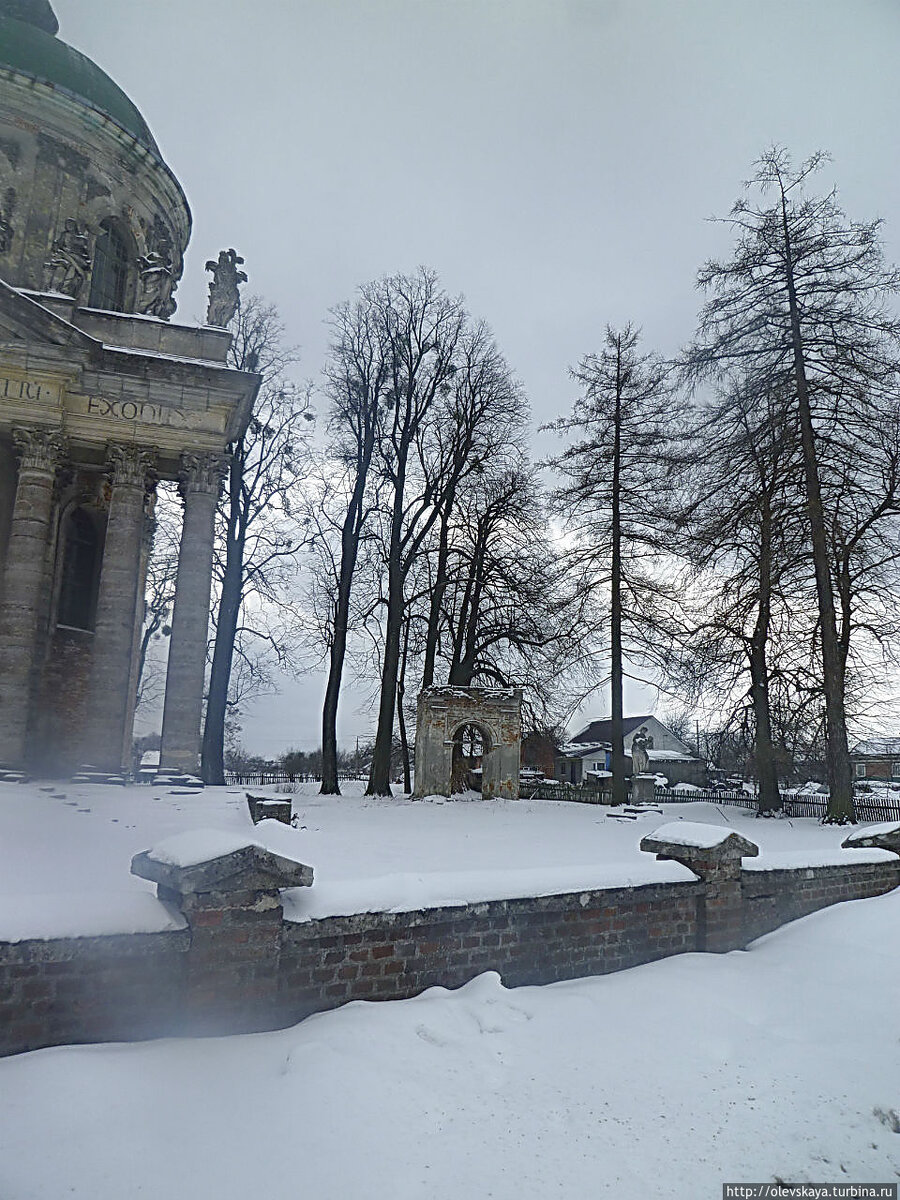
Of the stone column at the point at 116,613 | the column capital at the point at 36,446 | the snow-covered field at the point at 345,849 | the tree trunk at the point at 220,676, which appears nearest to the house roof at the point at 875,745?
the snow-covered field at the point at 345,849

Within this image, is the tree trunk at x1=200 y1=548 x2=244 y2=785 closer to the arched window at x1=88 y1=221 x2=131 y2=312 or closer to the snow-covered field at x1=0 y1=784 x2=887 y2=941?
the snow-covered field at x1=0 y1=784 x2=887 y2=941

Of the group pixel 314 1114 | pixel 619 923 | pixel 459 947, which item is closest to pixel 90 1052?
pixel 314 1114

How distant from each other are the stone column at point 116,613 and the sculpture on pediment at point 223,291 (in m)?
3.96

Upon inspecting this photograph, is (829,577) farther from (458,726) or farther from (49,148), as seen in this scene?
(49,148)

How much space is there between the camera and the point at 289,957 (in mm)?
4688

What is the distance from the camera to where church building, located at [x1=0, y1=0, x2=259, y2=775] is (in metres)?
15.1

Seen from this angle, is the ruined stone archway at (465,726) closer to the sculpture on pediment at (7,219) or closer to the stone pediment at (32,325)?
the stone pediment at (32,325)

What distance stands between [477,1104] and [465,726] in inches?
790

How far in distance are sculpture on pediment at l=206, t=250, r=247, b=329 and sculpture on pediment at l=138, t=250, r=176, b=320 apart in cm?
168

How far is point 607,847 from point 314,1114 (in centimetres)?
1020

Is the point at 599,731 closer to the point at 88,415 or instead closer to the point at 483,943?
the point at 88,415

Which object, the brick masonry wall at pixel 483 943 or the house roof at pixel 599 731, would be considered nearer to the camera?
the brick masonry wall at pixel 483 943

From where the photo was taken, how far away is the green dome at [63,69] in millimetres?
19297

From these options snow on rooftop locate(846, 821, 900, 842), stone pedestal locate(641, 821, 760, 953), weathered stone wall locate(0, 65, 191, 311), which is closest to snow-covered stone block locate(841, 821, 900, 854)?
snow on rooftop locate(846, 821, 900, 842)
